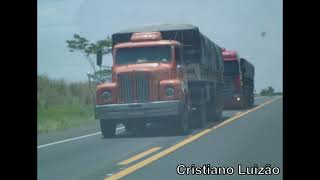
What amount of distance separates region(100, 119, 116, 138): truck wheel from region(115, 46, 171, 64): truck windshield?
6.21ft

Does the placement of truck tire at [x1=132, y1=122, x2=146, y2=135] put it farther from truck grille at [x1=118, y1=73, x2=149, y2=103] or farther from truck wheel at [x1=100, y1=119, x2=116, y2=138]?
truck grille at [x1=118, y1=73, x2=149, y2=103]

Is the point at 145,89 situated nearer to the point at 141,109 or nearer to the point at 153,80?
the point at 153,80

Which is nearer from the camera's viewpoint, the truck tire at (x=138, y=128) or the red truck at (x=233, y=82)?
the truck tire at (x=138, y=128)

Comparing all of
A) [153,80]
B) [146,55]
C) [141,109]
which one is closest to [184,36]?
[146,55]

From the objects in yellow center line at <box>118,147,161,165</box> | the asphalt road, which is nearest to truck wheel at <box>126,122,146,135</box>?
the asphalt road

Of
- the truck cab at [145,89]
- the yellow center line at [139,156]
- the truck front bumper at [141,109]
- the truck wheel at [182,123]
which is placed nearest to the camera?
the yellow center line at [139,156]

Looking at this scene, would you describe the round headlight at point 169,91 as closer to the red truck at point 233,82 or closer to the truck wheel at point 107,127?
the truck wheel at point 107,127

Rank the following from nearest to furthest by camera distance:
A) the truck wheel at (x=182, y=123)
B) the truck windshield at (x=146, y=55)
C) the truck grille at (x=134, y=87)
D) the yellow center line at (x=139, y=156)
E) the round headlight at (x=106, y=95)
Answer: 1. the yellow center line at (x=139, y=156)
2. the truck grille at (x=134, y=87)
3. the round headlight at (x=106, y=95)
4. the truck wheel at (x=182, y=123)
5. the truck windshield at (x=146, y=55)

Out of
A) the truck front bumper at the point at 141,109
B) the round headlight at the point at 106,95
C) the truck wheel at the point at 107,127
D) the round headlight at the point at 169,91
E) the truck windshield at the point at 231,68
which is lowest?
the truck wheel at the point at 107,127

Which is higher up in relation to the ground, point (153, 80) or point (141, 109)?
point (153, 80)

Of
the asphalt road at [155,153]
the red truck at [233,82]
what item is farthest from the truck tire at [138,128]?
the red truck at [233,82]

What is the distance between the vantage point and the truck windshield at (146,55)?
62.1 ft

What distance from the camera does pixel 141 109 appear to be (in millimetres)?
17938

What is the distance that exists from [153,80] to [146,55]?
115 cm
